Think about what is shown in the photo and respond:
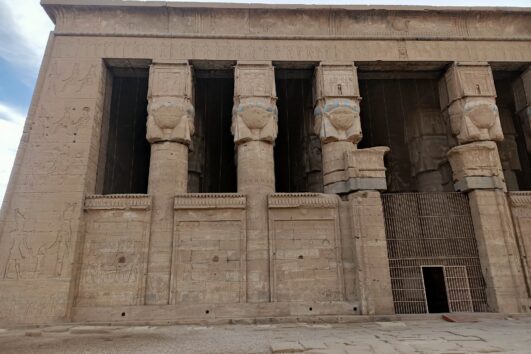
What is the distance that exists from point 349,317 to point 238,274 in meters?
2.85

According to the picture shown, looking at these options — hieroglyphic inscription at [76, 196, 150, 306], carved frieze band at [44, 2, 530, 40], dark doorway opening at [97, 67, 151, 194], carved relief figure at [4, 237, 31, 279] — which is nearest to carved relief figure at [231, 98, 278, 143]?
carved frieze band at [44, 2, 530, 40]

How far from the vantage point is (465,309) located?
9.17m

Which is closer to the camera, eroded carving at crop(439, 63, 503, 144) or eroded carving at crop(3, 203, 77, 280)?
eroded carving at crop(3, 203, 77, 280)

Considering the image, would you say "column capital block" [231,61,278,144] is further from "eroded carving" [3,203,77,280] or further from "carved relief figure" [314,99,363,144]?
"eroded carving" [3,203,77,280]

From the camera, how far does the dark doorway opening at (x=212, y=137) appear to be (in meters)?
12.9

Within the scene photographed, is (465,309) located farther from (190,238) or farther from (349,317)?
(190,238)

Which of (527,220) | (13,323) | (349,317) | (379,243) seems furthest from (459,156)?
(13,323)

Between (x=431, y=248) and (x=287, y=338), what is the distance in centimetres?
552

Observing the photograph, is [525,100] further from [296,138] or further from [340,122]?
[296,138]

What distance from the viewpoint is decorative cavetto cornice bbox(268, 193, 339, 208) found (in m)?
9.50

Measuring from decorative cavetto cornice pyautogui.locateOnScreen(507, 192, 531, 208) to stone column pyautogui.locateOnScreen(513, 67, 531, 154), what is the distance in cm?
207

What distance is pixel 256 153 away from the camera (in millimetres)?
10000

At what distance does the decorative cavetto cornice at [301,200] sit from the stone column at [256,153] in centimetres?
28

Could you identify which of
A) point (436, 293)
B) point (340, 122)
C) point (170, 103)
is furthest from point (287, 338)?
point (436, 293)
